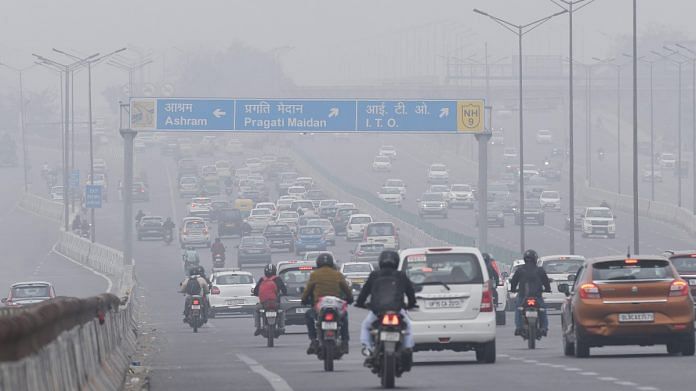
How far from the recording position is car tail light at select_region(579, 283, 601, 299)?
2380 centimetres

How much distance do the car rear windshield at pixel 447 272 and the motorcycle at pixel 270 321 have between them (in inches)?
384

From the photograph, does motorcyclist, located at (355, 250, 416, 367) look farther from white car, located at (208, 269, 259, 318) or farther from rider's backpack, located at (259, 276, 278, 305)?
white car, located at (208, 269, 259, 318)

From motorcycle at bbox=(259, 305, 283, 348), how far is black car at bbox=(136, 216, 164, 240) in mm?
61974

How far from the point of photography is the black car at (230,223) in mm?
95438

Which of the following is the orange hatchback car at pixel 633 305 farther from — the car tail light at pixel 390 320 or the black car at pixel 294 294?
the black car at pixel 294 294

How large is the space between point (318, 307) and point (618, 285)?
4.34 m

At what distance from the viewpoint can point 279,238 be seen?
289ft

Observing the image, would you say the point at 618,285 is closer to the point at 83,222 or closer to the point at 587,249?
the point at 587,249

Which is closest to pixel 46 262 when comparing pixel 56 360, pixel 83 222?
pixel 83 222

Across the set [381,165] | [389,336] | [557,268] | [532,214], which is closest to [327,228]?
[532,214]

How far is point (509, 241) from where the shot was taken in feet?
301

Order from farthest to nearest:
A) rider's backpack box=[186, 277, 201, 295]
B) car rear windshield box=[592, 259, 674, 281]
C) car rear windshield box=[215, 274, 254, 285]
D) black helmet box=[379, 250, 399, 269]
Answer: car rear windshield box=[215, 274, 254, 285], rider's backpack box=[186, 277, 201, 295], car rear windshield box=[592, 259, 674, 281], black helmet box=[379, 250, 399, 269]

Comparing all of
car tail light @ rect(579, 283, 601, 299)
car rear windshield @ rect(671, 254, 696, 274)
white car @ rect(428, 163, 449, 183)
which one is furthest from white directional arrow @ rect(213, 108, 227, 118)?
white car @ rect(428, 163, 449, 183)

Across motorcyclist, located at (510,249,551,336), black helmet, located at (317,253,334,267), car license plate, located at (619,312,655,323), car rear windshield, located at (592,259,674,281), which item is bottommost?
car license plate, located at (619,312,655,323)
